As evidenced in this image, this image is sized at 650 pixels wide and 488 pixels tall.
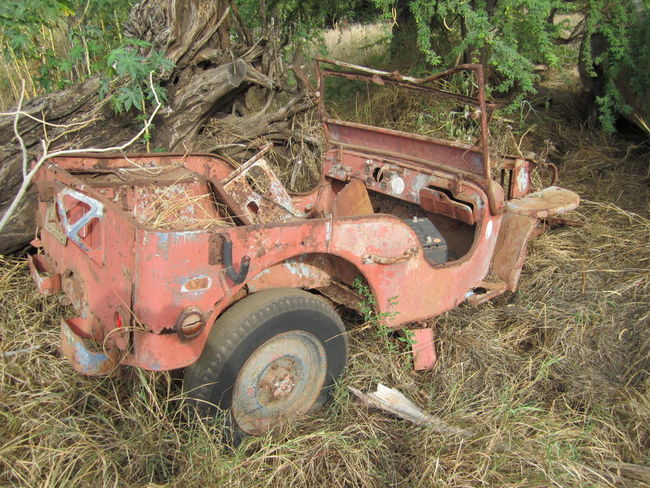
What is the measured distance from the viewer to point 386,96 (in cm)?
588

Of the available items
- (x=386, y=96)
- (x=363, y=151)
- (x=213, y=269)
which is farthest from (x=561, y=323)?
(x=386, y=96)

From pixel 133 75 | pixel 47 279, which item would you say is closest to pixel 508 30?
pixel 133 75

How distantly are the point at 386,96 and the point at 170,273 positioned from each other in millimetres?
4642

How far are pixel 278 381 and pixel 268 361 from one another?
0.13m

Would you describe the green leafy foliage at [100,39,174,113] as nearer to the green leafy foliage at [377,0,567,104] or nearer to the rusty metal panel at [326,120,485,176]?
the rusty metal panel at [326,120,485,176]

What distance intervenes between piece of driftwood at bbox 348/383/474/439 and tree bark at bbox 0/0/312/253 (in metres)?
2.60

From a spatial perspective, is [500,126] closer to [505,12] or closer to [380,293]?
[505,12]

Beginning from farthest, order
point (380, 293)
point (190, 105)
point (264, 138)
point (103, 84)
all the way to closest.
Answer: point (264, 138) < point (190, 105) < point (103, 84) < point (380, 293)

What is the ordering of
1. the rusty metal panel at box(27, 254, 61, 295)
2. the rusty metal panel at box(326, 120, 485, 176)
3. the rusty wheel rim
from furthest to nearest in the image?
1. the rusty metal panel at box(326, 120, 485, 176)
2. the rusty metal panel at box(27, 254, 61, 295)
3. the rusty wheel rim

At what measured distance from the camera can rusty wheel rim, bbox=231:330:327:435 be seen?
220 cm

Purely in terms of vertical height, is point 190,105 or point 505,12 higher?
point 505,12

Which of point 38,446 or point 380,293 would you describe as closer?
point 38,446

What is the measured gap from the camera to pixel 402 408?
2463 mm

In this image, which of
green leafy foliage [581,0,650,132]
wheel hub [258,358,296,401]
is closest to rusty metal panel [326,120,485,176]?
wheel hub [258,358,296,401]
